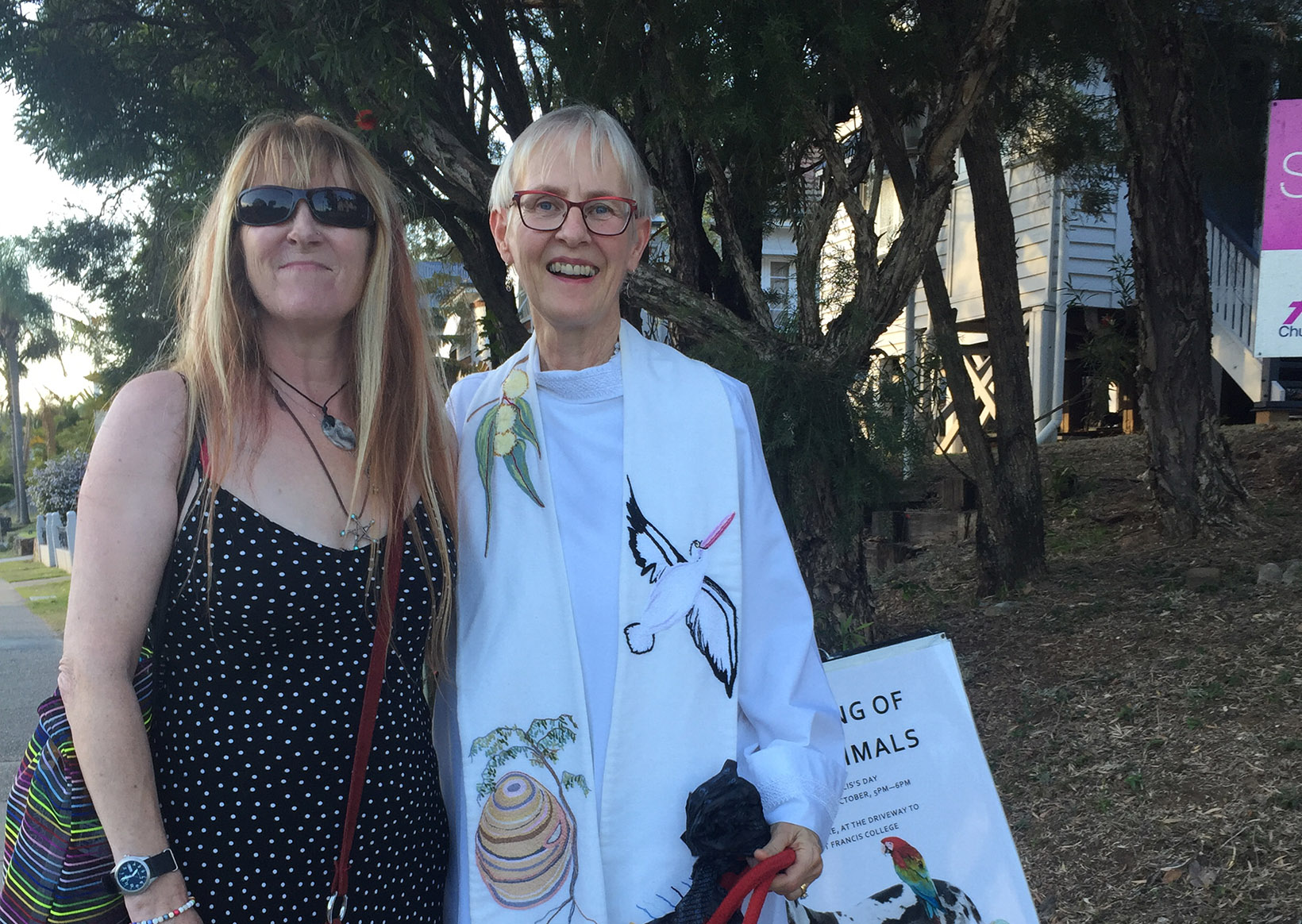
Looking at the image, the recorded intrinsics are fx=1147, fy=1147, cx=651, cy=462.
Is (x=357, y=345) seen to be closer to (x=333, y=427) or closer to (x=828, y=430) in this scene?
(x=333, y=427)

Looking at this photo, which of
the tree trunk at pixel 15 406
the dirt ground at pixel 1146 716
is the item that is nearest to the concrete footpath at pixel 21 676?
the dirt ground at pixel 1146 716

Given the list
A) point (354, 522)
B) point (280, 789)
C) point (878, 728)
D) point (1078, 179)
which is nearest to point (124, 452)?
point (354, 522)

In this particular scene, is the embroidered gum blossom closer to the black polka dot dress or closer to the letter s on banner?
the black polka dot dress

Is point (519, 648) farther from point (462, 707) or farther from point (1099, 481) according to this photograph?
point (1099, 481)

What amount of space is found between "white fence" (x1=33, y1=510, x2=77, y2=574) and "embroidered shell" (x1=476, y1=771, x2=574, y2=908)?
82.6 feet

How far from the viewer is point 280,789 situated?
71.2 inches

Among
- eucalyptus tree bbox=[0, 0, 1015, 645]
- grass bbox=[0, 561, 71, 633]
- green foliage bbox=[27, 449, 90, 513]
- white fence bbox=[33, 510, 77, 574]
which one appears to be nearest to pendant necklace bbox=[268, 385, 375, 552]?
eucalyptus tree bbox=[0, 0, 1015, 645]

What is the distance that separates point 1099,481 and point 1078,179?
2470 millimetres

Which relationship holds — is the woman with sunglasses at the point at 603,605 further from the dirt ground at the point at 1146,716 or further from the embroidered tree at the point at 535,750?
the dirt ground at the point at 1146,716

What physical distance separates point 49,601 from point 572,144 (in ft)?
58.9

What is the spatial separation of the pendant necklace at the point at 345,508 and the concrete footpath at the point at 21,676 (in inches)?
143

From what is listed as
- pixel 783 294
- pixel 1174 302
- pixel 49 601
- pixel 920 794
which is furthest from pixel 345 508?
pixel 49 601

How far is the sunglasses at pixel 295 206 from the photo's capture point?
1953 millimetres

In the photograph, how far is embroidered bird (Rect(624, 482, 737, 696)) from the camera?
2.04m
